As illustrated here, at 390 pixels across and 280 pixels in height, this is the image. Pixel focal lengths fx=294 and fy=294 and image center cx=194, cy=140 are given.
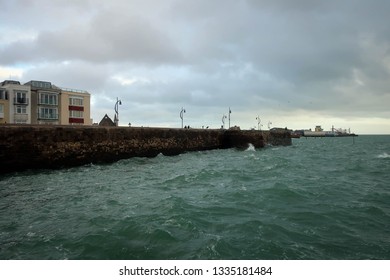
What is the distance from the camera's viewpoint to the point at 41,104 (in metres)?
47.7

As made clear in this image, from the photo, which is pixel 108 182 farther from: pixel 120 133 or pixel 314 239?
pixel 120 133

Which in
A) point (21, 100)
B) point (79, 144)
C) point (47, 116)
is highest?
point (21, 100)

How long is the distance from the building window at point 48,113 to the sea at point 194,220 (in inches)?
1423

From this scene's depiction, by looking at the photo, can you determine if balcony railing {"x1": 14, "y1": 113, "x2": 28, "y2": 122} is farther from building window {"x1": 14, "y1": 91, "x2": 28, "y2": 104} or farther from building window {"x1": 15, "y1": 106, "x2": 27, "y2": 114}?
building window {"x1": 14, "y1": 91, "x2": 28, "y2": 104}

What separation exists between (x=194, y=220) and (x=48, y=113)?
4679 cm

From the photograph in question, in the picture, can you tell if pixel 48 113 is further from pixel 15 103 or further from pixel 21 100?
pixel 15 103

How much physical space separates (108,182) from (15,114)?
37839 mm

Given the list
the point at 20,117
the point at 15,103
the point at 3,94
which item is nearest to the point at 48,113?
the point at 20,117

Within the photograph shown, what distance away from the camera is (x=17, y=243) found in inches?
279

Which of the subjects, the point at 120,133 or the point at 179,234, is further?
the point at 120,133

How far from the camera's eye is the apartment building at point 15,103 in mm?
44562

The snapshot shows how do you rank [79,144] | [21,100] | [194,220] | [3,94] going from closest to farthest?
[194,220] → [79,144] → [3,94] → [21,100]

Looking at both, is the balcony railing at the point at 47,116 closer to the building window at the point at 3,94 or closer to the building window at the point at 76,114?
the building window at the point at 76,114
